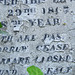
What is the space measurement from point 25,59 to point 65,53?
367mm

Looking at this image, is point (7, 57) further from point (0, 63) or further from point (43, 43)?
point (43, 43)

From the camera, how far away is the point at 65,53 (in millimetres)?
1343

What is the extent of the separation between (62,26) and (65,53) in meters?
0.24

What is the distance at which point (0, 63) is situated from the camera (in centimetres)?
141

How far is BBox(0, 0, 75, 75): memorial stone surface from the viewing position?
134 centimetres

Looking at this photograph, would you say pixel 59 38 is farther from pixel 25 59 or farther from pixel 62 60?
pixel 25 59

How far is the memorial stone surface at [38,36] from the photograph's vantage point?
134cm

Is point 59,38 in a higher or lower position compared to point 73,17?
lower

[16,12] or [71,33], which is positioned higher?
[16,12]

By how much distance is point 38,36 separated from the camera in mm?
1368

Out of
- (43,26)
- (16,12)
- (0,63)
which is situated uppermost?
(16,12)

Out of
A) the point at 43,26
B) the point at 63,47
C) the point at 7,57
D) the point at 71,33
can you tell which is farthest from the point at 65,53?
the point at 7,57

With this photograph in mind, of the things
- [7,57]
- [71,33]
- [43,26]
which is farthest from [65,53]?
[7,57]

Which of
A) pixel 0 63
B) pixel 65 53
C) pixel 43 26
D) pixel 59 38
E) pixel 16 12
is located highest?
pixel 16 12
